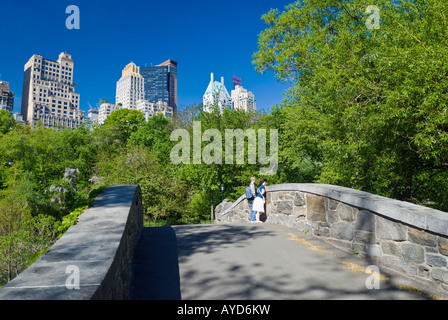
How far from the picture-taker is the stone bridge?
2275mm

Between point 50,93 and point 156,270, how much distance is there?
16721 centimetres

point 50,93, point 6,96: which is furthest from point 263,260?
point 6,96

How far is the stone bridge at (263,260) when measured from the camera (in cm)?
228

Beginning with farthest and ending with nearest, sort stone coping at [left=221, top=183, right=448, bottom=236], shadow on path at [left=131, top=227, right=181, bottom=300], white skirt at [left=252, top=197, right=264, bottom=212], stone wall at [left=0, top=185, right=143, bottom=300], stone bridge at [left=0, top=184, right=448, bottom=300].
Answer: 1. white skirt at [left=252, top=197, right=264, bottom=212]
2. shadow on path at [left=131, top=227, right=181, bottom=300]
3. stone coping at [left=221, top=183, right=448, bottom=236]
4. stone bridge at [left=0, top=184, right=448, bottom=300]
5. stone wall at [left=0, top=185, right=143, bottom=300]

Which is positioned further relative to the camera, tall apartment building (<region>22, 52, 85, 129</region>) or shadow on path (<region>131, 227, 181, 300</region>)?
tall apartment building (<region>22, 52, 85, 129</region>)

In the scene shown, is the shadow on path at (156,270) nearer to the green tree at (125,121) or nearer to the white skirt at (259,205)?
the white skirt at (259,205)

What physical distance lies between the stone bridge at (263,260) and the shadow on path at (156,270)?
0.01 metres

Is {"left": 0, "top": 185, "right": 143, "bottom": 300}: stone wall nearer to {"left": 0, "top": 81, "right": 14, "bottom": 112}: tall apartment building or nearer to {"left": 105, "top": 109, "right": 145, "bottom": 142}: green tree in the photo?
{"left": 105, "top": 109, "right": 145, "bottom": 142}: green tree

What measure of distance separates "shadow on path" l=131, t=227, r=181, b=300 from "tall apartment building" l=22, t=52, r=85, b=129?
486 feet

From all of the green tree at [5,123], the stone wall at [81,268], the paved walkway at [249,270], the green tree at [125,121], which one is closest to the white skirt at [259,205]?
the paved walkway at [249,270]

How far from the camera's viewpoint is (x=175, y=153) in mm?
32125

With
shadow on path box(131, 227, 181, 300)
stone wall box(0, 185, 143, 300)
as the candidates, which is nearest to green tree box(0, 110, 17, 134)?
shadow on path box(131, 227, 181, 300)

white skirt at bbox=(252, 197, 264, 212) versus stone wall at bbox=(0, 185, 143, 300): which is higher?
stone wall at bbox=(0, 185, 143, 300)

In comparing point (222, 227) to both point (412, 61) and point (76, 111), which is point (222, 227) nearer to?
point (412, 61)
